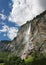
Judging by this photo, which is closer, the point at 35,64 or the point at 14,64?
the point at 35,64

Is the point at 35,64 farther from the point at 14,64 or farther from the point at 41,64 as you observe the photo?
the point at 14,64

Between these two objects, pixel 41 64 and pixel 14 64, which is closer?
pixel 41 64

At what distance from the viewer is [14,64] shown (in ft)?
545

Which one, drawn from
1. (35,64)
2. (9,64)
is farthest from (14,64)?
(35,64)

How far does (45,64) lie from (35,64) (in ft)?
20.7

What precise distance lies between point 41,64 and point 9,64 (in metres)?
28.3

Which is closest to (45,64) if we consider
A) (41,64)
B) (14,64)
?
(41,64)

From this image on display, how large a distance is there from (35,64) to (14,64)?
24.2 m

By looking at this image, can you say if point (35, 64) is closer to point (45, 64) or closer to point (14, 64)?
point (45, 64)

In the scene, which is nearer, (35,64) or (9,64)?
(35,64)

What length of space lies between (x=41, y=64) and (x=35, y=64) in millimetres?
3871

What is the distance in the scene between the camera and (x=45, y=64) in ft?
482

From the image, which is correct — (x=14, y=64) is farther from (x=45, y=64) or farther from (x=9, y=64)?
(x=45, y=64)

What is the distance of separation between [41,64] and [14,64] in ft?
85.4
